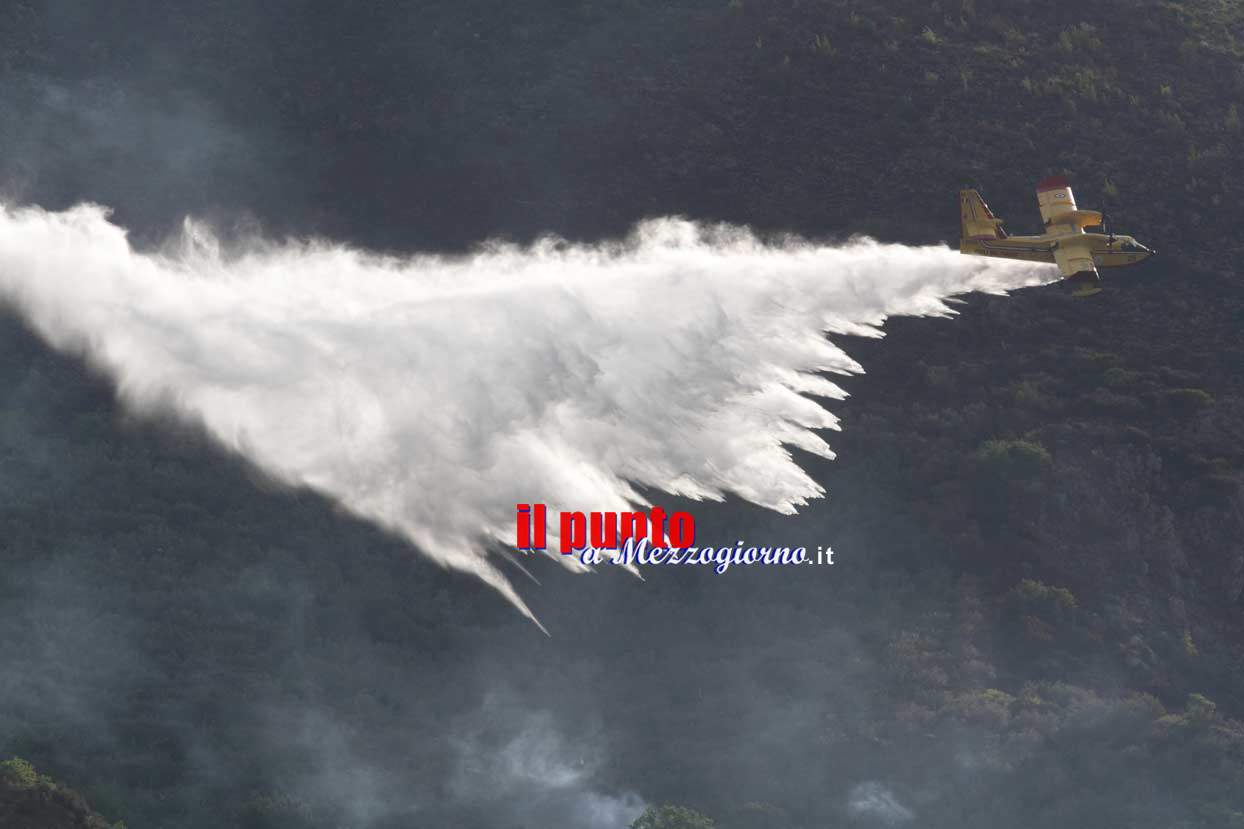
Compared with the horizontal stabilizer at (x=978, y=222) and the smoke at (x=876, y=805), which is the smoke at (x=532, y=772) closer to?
the smoke at (x=876, y=805)

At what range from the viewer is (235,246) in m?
68.5

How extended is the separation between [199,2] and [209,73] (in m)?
6.43

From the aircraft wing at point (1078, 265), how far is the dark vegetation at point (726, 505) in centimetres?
1601

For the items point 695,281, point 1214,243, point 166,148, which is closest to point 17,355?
point 166,148

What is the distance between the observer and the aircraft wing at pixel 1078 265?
5603cm

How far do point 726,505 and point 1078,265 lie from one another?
20599 mm

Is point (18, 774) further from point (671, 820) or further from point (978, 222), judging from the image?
point (978, 222)

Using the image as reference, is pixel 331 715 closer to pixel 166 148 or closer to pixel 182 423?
pixel 182 423

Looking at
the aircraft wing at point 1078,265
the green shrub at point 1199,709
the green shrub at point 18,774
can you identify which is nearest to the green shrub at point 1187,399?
the green shrub at point 1199,709

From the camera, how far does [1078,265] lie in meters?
56.2

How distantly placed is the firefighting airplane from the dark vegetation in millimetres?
15535

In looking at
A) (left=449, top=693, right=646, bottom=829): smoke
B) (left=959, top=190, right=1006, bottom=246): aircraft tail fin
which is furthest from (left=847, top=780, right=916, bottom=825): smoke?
(left=959, top=190, right=1006, bottom=246): aircraft tail fin

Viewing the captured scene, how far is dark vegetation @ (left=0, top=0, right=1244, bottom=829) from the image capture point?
60.6 m

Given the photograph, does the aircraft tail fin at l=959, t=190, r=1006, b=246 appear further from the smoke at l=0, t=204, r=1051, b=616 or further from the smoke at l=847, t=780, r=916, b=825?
the smoke at l=847, t=780, r=916, b=825
